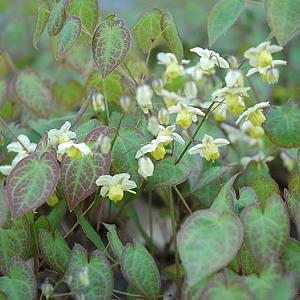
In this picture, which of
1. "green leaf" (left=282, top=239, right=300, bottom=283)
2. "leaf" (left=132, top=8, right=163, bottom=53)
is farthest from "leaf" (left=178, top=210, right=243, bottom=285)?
"leaf" (left=132, top=8, right=163, bottom=53)

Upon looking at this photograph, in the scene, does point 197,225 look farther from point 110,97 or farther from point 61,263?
point 110,97

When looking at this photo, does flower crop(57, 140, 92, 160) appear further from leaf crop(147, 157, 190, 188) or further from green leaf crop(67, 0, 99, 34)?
green leaf crop(67, 0, 99, 34)

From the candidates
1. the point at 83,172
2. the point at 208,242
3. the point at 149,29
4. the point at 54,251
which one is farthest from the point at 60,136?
the point at 208,242

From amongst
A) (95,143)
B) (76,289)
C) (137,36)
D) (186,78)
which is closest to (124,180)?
(95,143)

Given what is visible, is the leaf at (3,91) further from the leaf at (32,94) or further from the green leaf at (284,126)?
the green leaf at (284,126)

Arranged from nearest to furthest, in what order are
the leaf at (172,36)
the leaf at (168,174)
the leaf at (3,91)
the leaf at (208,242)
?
1. the leaf at (208,242)
2. the leaf at (168,174)
3. the leaf at (172,36)
4. the leaf at (3,91)

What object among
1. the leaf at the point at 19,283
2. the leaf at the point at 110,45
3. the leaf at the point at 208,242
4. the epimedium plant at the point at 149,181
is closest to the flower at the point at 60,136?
the epimedium plant at the point at 149,181

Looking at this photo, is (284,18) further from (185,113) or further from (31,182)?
(31,182)
